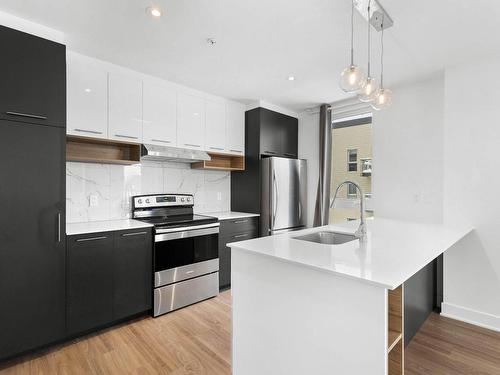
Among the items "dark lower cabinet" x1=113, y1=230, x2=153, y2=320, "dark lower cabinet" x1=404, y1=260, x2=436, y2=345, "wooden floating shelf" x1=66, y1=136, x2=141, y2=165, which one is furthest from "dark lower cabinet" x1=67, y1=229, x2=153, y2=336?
"dark lower cabinet" x1=404, y1=260, x2=436, y2=345

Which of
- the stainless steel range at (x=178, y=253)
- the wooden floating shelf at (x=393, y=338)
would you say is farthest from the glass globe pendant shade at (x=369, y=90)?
the stainless steel range at (x=178, y=253)

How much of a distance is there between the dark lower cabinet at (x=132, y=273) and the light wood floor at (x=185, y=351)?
182 mm

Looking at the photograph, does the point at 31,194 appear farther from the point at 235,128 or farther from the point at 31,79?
the point at 235,128

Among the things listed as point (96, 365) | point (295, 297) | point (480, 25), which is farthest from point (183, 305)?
point (480, 25)

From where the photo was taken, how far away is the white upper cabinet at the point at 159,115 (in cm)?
299

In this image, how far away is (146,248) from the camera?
2.66 metres

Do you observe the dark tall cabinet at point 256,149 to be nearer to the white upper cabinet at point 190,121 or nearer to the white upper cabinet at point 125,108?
the white upper cabinet at point 190,121

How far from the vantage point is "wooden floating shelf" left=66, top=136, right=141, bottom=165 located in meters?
2.69

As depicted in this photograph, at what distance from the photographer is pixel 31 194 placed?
6.62 ft

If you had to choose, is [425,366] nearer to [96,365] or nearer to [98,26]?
[96,365]

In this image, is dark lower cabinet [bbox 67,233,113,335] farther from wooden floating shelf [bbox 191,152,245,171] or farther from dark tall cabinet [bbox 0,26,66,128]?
wooden floating shelf [bbox 191,152,245,171]

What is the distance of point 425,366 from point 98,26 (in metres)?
3.49

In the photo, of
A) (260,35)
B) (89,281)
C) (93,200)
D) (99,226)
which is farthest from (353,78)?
(93,200)

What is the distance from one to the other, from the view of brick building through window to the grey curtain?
15 cm
